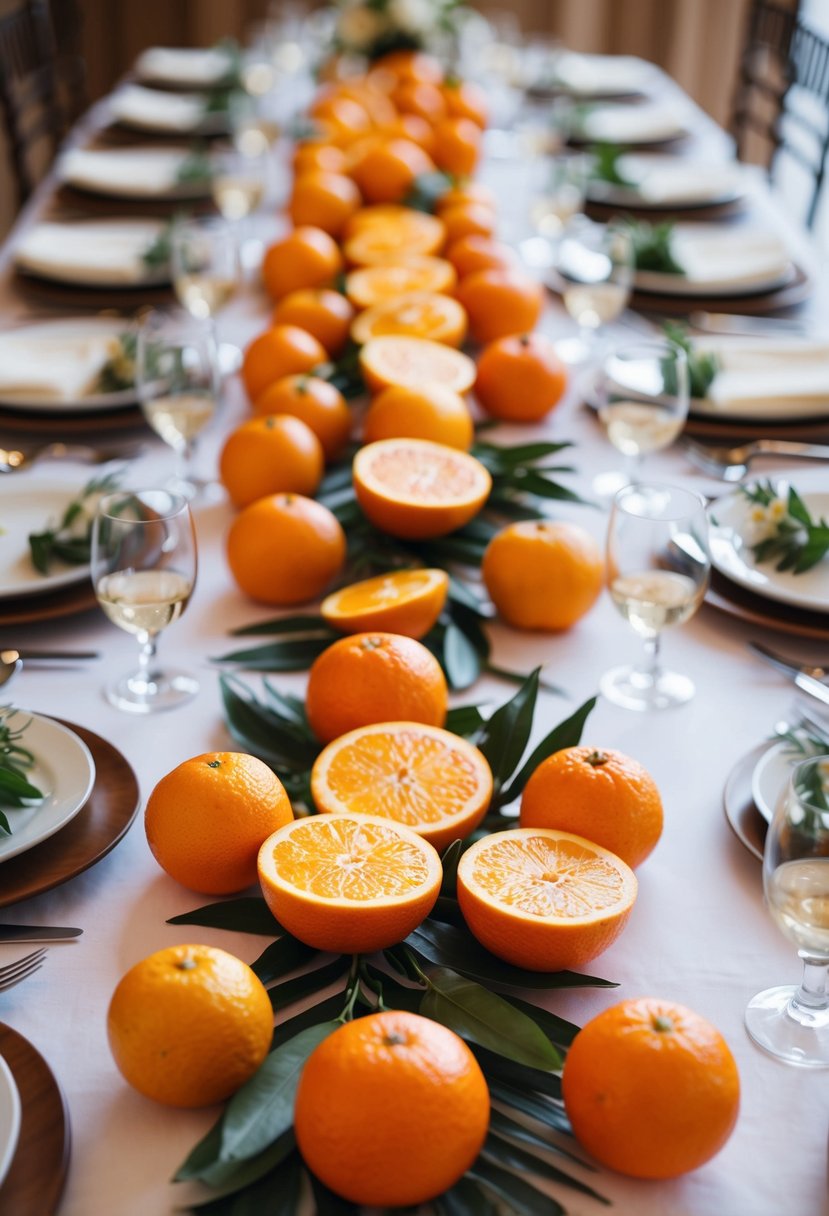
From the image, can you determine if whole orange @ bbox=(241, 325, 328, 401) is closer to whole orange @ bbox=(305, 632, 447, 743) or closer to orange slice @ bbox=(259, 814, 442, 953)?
whole orange @ bbox=(305, 632, 447, 743)

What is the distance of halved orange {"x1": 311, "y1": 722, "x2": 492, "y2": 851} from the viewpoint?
87 centimetres

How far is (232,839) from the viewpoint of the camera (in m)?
0.83

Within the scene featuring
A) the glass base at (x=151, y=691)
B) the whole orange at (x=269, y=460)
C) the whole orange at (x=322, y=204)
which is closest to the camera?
the glass base at (x=151, y=691)

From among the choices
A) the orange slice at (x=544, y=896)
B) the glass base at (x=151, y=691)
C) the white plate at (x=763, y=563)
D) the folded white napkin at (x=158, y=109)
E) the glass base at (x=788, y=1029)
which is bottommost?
the glass base at (x=151, y=691)

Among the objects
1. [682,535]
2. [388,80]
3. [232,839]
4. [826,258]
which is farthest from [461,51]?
[232,839]

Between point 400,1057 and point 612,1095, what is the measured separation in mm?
115

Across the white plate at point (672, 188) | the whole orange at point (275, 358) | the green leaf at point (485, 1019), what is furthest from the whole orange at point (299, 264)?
the green leaf at point (485, 1019)

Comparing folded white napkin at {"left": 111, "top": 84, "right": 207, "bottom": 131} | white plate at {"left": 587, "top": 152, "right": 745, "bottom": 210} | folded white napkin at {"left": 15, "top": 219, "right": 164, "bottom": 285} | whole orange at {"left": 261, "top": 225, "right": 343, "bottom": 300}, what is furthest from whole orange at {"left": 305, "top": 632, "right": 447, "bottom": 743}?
folded white napkin at {"left": 111, "top": 84, "right": 207, "bottom": 131}

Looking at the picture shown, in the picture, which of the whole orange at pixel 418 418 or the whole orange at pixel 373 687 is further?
the whole orange at pixel 418 418

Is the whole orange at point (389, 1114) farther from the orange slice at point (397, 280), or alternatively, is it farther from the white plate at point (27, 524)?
the orange slice at point (397, 280)

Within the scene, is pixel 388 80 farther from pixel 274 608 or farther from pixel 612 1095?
pixel 612 1095

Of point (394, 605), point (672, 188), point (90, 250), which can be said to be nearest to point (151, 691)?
point (394, 605)

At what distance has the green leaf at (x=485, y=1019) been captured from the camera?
70 centimetres

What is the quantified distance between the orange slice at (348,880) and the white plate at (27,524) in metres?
0.50
